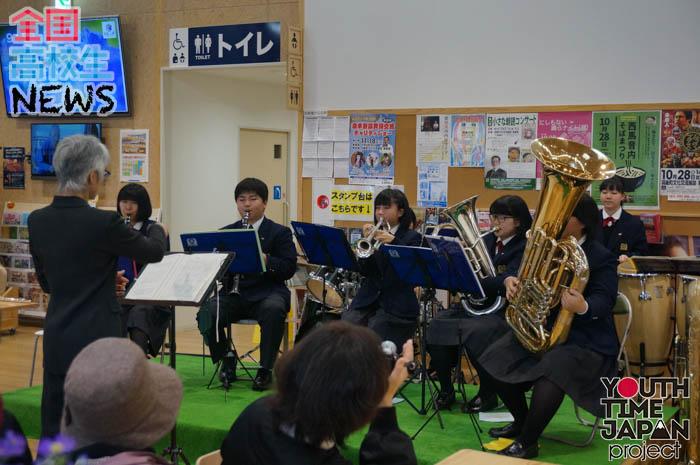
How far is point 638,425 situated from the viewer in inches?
151

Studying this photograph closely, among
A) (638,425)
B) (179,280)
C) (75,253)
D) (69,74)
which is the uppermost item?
(69,74)

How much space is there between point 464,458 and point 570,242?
53.0 inches

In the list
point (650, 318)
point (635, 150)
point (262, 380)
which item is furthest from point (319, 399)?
point (635, 150)

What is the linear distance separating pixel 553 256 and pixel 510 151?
8.84 ft

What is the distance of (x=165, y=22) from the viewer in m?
7.31

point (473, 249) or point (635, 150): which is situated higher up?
point (635, 150)

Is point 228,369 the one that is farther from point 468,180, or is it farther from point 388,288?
point 468,180

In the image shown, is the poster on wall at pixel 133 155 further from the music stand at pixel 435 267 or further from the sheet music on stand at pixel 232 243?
the music stand at pixel 435 267

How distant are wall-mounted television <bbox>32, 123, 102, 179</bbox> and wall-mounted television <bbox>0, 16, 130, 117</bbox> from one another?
0.13m

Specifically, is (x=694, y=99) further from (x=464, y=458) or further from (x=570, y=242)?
(x=464, y=458)

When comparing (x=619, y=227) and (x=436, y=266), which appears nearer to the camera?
(x=436, y=266)

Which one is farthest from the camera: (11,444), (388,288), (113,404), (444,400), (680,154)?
(680,154)

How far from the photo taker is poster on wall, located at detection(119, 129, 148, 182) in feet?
24.5

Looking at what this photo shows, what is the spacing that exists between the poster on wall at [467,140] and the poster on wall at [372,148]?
1.69ft
